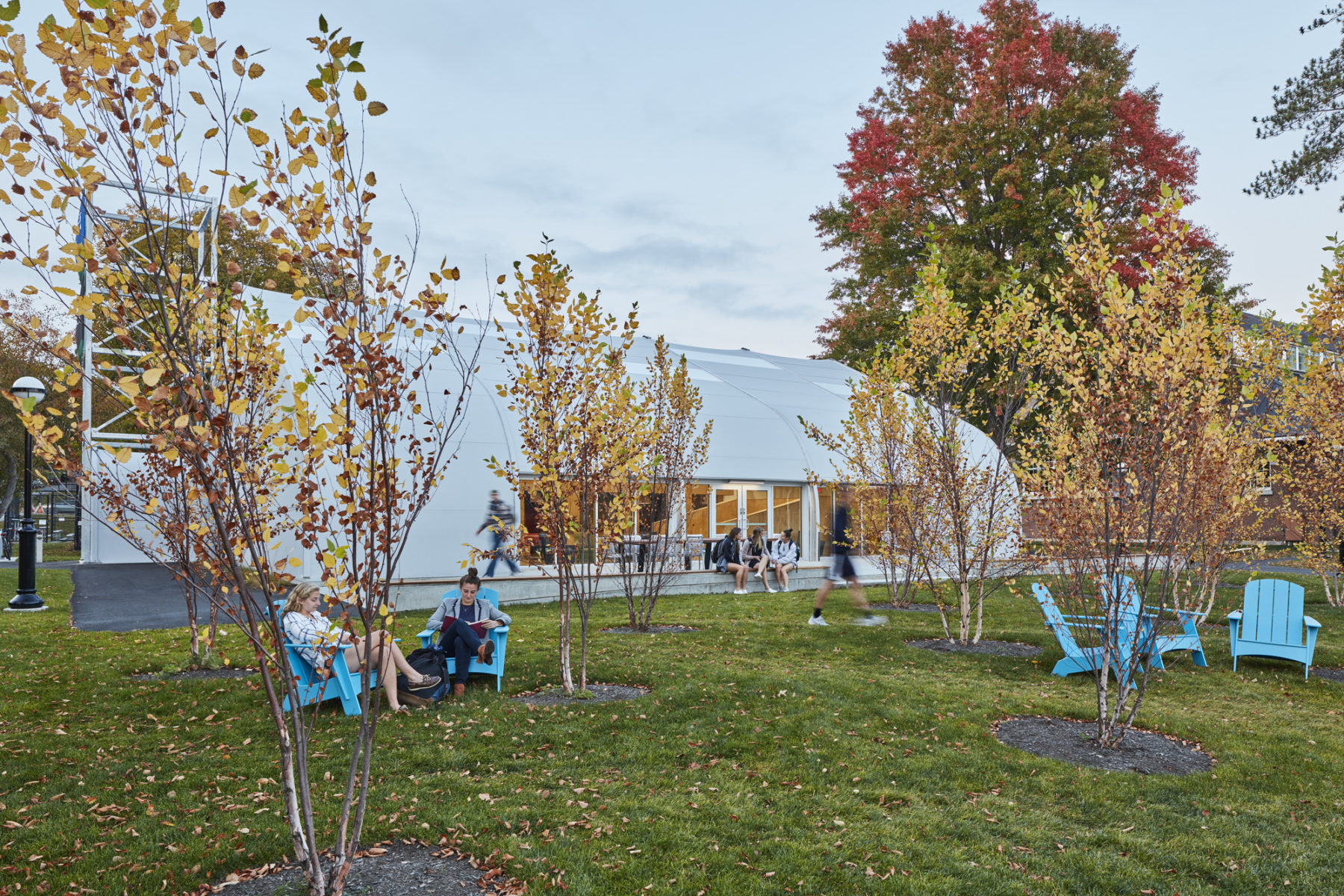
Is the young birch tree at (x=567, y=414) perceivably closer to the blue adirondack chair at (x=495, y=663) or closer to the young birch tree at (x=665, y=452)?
the blue adirondack chair at (x=495, y=663)

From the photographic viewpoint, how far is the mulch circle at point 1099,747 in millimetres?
5438

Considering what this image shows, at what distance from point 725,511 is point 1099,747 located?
12033mm

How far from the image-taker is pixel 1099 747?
5.80m

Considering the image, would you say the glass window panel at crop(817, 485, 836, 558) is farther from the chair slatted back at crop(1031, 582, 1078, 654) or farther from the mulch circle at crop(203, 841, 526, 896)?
the mulch circle at crop(203, 841, 526, 896)

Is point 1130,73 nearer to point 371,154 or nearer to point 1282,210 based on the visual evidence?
point 1282,210

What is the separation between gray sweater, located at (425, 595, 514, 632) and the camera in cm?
762

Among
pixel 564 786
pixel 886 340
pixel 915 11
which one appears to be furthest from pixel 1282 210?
pixel 564 786

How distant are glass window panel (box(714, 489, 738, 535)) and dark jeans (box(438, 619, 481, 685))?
10.6 m

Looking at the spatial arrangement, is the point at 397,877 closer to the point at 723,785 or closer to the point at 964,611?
the point at 723,785

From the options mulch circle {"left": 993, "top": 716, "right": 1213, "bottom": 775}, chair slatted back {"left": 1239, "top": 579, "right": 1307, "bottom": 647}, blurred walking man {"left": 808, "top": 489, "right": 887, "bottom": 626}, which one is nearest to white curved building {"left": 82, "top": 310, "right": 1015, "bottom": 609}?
blurred walking man {"left": 808, "top": 489, "right": 887, "bottom": 626}

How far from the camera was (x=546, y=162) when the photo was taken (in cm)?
1198

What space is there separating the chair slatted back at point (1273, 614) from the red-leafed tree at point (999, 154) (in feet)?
35.1

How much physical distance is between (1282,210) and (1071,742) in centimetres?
1368

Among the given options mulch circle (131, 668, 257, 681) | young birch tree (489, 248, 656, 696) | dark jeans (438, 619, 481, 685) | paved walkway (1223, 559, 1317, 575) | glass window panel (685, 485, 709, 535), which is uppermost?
young birch tree (489, 248, 656, 696)
